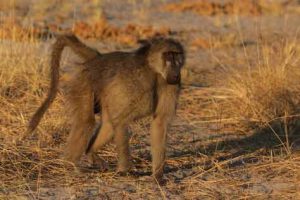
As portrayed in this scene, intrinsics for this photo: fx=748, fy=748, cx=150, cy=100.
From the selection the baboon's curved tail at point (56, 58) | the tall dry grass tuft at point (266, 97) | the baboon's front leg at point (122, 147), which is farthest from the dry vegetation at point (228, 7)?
the baboon's front leg at point (122, 147)

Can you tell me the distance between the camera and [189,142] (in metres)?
6.58

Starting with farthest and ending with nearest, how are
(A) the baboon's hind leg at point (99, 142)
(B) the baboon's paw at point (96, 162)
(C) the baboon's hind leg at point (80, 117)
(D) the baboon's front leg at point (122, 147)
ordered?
(B) the baboon's paw at point (96, 162)
(A) the baboon's hind leg at point (99, 142)
(C) the baboon's hind leg at point (80, 117)
(D) the baboon's front leg at point (122, 147)

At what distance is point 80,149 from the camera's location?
212 inches

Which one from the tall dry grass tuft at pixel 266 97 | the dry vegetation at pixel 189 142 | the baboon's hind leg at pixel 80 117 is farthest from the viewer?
the tall dry grass tuft at pixel 266 97

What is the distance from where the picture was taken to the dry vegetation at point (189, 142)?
508cm

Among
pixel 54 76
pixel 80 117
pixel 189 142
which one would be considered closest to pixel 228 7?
pixel 189 142

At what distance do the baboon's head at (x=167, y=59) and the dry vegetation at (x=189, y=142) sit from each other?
0.75 metres

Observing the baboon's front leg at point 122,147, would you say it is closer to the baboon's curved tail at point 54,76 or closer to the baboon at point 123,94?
the baboon at point 123,94

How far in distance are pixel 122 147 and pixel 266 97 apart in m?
2.42

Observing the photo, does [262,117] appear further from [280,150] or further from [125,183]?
[125,183]

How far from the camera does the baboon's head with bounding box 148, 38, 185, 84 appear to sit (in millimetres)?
5102

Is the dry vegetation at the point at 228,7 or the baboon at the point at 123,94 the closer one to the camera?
the baboon at the point at 123,94

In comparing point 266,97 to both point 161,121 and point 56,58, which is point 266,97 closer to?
point 161,121

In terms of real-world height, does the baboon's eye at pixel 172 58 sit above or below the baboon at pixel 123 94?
above
